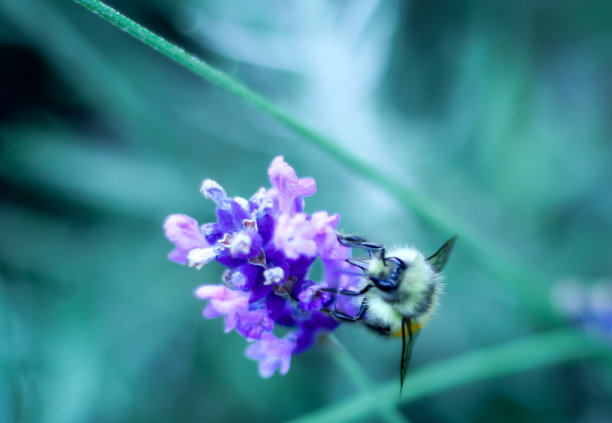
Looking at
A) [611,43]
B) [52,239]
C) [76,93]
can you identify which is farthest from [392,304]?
[611,43]

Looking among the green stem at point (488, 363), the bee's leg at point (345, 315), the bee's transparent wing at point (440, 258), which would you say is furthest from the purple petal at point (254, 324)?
the green stem at point (488, 363)

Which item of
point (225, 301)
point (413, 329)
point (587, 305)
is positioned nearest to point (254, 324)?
point (225, 301)

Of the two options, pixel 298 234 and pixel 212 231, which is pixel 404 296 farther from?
pixel 212 231

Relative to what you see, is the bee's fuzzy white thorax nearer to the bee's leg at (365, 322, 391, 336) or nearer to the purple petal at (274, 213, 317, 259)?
the bee's leg at (365, 322, 391, 336)

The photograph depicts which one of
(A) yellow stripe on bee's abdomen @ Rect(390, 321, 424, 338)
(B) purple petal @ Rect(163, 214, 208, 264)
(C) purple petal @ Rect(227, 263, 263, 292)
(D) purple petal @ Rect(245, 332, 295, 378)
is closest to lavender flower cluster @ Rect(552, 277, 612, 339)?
(A) yellow stripe on bee's abdomen @ Rect(390, 321, 424, 338)

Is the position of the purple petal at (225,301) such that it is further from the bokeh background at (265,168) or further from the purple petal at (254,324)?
the bokeh background at (265,168)
